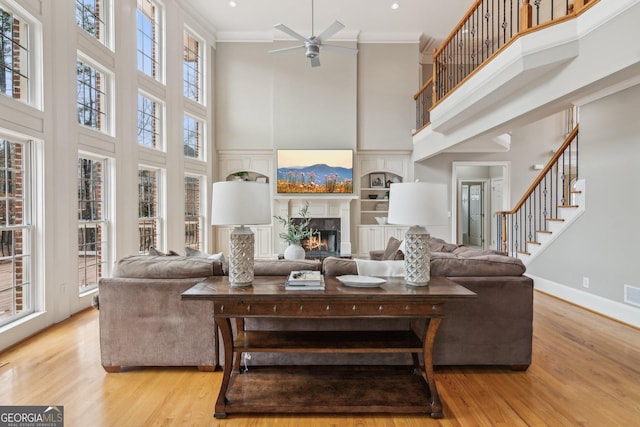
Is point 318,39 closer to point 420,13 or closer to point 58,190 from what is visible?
point 420,13

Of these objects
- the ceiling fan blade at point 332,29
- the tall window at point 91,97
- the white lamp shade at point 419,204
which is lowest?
the white lamp shade at point 419,204

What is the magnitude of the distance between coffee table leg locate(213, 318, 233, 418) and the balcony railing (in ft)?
11.0

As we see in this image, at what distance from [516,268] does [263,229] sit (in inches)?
232

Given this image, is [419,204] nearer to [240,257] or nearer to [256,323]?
[240,257]

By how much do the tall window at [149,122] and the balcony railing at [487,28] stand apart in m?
4.70

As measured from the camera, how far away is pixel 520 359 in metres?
2.54

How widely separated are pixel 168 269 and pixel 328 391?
4.66 ft

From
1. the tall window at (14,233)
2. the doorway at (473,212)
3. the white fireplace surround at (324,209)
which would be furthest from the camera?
the doorway at (473,212)

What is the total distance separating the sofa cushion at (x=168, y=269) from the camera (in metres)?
2.53

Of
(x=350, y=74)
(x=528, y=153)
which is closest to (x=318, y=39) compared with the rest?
(x=350, y=74)

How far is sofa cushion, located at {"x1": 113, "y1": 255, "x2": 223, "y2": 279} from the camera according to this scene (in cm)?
253

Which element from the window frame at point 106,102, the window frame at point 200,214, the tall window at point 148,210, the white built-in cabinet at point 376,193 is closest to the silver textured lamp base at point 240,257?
the window frame at point 106,102

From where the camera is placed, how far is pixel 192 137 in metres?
7.17

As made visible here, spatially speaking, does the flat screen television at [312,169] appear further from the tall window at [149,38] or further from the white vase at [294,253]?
the tall window at [149,38]
